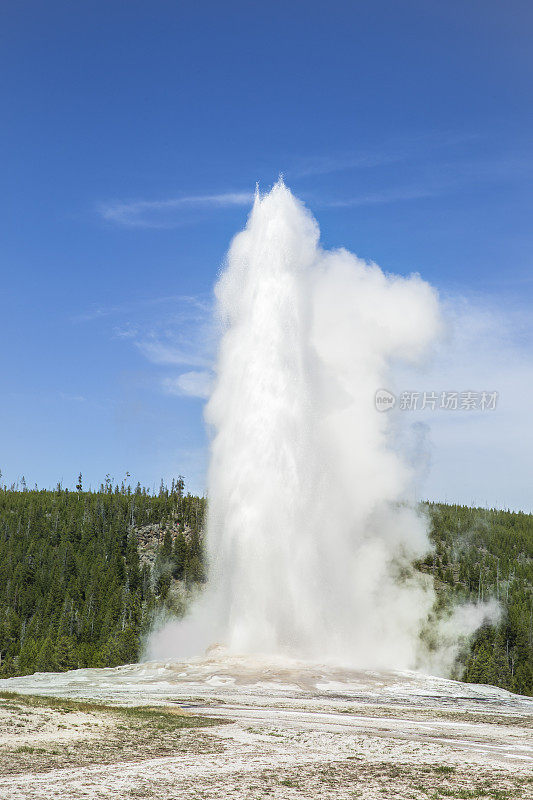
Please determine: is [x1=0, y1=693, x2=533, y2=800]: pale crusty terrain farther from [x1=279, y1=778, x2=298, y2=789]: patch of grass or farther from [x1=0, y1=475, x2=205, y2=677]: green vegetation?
[x1=0, y1=475, x2=205, y2=677]: green vegetation

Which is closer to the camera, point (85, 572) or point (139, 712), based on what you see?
point (139, 712)

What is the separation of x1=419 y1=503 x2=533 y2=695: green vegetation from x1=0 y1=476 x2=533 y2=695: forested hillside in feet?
0.80

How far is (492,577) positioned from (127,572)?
70625 millimetres

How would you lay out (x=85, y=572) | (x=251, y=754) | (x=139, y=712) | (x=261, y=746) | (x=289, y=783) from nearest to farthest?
(x=289, y=783)
(x=251, y=754)
(x=261, y=746)
(x=139, y=712)
(x=85, y=572)

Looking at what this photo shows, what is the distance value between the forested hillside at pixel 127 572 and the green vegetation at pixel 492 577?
0.80ft

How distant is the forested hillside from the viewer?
290 ft

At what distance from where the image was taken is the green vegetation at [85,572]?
89.6 metres

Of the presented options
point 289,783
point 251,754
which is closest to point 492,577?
point 251,754

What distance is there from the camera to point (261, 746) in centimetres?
1989

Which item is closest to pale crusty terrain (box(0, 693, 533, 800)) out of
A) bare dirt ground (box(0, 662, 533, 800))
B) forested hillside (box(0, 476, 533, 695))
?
bare dirt ground (box(0, 662, 533, 800))

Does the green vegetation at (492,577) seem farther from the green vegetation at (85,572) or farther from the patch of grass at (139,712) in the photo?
the patch of grass at (139,712)

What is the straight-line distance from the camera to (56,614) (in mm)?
114375

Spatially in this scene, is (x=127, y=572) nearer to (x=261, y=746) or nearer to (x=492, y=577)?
(x=492, y=577)

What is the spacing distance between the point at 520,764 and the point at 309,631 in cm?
2996
